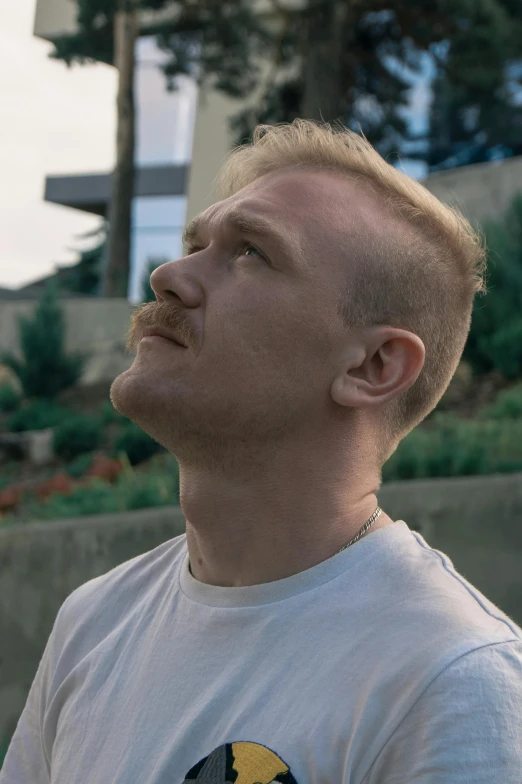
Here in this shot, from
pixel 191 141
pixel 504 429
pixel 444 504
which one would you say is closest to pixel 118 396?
pixel 444 504

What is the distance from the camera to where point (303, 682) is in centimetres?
152

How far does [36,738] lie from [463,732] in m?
1.03

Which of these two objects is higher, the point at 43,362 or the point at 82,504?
the point at 82,504

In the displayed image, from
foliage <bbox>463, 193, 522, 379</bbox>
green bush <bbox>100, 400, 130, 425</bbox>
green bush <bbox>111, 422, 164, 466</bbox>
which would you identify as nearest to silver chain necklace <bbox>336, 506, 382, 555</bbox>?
foliage <bbox>463, 193, 522, 379</bbox>

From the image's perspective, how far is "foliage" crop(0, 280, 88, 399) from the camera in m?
12.7

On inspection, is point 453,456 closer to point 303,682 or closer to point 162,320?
point 162,320

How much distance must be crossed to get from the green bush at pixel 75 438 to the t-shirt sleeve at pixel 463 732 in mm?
9225

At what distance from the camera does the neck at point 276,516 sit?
5.92ft

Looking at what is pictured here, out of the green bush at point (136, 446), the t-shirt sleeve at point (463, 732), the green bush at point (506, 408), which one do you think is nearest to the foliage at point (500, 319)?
the green bush at point (506, 408)

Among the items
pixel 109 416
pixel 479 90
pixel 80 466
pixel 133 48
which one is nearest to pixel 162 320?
pixel 80 466

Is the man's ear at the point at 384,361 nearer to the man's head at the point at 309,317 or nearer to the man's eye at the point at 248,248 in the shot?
the man's head at the point at 309,317

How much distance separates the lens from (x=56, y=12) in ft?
63.9

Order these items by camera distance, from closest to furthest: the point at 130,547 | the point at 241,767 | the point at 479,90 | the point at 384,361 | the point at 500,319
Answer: the point at 241,767, the point at 384,361, the point at 130,547, the point at 500,319, the point at 479,90

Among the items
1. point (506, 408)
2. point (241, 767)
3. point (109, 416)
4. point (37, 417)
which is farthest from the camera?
point (37, 417)
